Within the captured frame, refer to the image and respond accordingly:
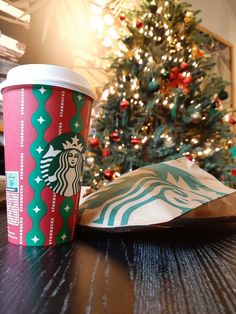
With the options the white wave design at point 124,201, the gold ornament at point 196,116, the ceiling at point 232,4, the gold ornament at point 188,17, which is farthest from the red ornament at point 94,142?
the ceiling at point 232,4

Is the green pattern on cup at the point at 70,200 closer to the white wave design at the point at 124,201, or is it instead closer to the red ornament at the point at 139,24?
the white wave design at the point at 124,201

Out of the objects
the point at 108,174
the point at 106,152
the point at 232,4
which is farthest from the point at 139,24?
the point at 232,4

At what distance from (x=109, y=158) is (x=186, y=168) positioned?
4.00ft

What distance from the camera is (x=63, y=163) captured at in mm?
346

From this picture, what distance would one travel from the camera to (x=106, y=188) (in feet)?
1.51

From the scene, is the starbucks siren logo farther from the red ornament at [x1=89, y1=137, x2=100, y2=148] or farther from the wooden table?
the red ornament at [x1=89, y1=137, x2=100, y2=148]

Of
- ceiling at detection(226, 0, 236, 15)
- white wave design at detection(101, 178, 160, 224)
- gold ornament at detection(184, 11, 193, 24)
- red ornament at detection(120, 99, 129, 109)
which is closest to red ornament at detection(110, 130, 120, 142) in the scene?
red ornament at detection(120, 99, 129, 109)

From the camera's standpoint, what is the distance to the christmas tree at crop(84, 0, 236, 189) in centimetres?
167

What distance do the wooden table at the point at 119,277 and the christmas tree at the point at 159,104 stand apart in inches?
50.6

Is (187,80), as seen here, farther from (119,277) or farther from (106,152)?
(119,277)

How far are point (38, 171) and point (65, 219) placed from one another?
6cm

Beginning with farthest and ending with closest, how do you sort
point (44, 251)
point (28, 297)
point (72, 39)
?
point (72, 39)
point (44, 251)
point (28, 297)

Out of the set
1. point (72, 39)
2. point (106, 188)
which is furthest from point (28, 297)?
point (72, 39)

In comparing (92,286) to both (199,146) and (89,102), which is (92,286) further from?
(199,146)
